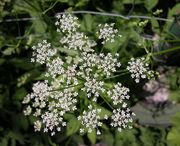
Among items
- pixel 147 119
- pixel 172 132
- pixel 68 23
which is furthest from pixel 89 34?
pixel 147 119

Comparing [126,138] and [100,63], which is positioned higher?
[100,63]

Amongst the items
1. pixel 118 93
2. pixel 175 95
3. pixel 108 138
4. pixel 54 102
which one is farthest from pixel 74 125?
pixel 175 95

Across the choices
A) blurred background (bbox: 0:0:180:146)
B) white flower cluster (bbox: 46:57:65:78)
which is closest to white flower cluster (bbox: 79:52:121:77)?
white flower cluster (bbox: 46:57:65:78)

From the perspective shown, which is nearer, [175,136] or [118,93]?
[118,93]

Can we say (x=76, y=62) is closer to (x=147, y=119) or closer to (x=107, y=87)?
(x=107, y=87)

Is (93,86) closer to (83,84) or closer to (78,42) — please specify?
(83,84)

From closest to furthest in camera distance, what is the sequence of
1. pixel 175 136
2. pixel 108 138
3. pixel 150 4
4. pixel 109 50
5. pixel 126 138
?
pixel 109 50
pixel 175 136
pixel 150 4
pixel 126 138
pixel 108 138

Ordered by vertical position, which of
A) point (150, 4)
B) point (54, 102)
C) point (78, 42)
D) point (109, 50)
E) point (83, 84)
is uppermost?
point (150, 4)

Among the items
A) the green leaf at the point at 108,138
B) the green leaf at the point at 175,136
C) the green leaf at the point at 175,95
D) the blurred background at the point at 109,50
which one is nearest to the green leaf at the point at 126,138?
the blurred background at the point at 109,50

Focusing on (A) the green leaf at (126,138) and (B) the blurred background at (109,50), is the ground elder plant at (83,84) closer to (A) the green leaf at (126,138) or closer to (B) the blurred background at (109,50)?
(B) the blurred background at (109,50)
